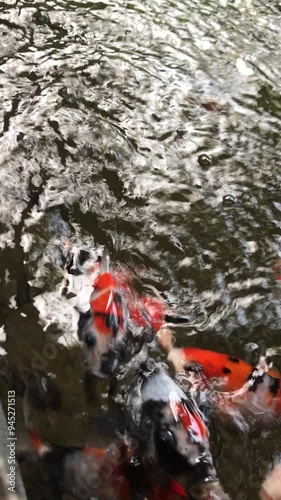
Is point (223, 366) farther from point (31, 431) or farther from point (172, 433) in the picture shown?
point (31, 431)

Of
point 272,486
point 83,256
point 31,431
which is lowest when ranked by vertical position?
point 31,431

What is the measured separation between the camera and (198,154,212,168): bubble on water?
10.4ft

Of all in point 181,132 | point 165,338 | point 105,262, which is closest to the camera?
point 165,338

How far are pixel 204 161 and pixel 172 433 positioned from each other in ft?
5.62

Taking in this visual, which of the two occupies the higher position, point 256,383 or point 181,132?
point 181,132

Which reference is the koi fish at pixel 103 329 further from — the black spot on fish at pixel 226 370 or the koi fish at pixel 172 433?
the black spot on fish at pixel 226 370

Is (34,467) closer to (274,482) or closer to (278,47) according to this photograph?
(274,482)

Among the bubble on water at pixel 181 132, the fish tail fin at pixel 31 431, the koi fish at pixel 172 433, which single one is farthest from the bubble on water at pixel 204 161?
the fish tail fin at pixel 31 431

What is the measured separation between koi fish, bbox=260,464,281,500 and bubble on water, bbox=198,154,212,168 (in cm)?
172

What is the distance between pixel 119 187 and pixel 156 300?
756 millimetres

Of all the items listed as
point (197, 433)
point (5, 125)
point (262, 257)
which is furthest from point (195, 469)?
point (5, 125)

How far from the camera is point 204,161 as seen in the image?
3.20 m

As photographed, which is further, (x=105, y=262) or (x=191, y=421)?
(x=105, y=262)

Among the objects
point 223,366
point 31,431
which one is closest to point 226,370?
point 223,366
